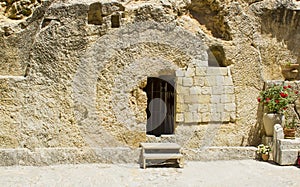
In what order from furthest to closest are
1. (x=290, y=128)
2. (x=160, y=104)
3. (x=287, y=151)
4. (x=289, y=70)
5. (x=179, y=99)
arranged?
1. (x=160, y=104)
2. (x=289, y=70)
3. (x=290, y=128)
4. (x=179, y=99)
5. (x=287, y=151)

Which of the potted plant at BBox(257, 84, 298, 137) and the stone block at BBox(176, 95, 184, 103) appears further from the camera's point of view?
the potted plant at BBox(257, 84, 298, 137)

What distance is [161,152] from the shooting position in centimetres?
706

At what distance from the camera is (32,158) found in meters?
6.91

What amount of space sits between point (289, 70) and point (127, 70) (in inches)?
163

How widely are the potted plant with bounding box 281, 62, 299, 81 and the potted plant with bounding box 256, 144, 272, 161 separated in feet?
6.70

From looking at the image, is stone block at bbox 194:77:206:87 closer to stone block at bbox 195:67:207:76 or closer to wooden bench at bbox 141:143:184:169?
stone block at bbox 195:67:207:76

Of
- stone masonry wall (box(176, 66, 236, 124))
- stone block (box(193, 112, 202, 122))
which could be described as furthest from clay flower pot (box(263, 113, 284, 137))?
stone block (box(193, 112, 202, 122))

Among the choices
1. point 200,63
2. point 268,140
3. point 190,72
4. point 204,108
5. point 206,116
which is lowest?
point 268,140

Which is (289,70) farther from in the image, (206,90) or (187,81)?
(187,81)

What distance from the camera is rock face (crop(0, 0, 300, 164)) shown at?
7074 mm

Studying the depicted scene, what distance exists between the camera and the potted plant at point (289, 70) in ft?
27.8

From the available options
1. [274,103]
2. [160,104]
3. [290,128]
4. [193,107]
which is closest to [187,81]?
[193,107]

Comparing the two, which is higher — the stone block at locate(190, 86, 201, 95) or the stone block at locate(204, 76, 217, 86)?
the stone block at locate(204, 76, 217, 86)

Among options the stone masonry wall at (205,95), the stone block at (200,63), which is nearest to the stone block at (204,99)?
the stone masonry wall at (205,95)
